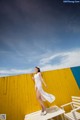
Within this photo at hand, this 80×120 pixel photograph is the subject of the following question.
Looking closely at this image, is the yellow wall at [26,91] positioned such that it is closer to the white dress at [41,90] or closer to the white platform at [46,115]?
the white platform at [46,115]

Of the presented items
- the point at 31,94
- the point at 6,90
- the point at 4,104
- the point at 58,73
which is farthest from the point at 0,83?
the point at 58,73

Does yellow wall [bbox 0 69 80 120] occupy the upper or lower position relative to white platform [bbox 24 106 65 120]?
upper

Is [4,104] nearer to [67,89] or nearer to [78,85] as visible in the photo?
[67,89]

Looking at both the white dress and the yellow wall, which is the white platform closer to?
the yellow wall

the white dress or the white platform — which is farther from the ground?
the white dress

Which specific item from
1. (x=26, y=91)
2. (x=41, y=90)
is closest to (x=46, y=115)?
(x=41, y=90)

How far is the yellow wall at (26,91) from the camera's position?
10.8 feet

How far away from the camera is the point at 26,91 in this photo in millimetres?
3457

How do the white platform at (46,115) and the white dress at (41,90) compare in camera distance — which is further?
the white dress at (41,90)

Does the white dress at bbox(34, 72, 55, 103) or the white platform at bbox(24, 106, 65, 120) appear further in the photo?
the white dress at bbox(34, 72, 55, 103)

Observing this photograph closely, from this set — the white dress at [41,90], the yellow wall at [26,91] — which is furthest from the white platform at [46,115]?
the white dress at [41,90]

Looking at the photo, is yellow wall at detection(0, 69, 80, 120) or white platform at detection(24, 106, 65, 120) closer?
white platform at detection(24, 106, 65, 120)

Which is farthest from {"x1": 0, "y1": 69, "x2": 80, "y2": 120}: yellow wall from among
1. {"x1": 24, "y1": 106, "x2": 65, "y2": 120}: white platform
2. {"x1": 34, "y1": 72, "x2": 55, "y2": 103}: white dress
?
{"x1": 34, "y1": 72, "x2": 55, "y2": 103}: white dress

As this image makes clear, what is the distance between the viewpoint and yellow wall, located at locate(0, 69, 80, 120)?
328 cm
